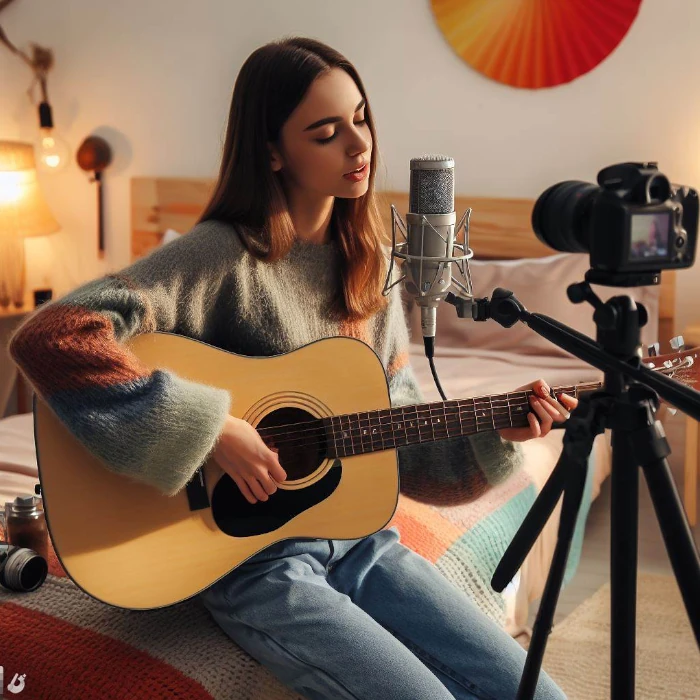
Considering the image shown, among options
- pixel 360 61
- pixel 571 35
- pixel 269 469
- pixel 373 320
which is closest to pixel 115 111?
pixel 360 61

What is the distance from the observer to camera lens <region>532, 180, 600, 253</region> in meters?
0.85

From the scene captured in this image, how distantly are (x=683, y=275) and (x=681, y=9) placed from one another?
2.53ft

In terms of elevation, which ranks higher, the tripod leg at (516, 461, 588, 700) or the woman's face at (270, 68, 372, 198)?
the woman's face at (270, 68, 372, 198)

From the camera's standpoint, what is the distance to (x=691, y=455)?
103 inches

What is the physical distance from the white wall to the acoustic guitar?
5.73 ft

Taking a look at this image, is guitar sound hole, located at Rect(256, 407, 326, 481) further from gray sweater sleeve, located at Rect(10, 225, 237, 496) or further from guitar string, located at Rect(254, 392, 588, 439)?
gray sweater sleeve, located at Rect(10, 225, 237, 496)

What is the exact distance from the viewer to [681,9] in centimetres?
274

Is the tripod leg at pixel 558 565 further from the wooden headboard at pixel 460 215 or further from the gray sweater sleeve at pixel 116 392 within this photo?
the wooden headboard at pixel 460 215

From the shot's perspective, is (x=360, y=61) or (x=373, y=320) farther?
(x=360, y=61)

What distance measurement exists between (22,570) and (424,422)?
0.63m

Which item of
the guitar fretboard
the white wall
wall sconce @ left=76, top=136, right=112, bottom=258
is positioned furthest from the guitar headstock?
wall sconce @ left=76, top=136, right=112, bottom=258

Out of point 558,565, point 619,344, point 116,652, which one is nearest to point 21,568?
point 116,652

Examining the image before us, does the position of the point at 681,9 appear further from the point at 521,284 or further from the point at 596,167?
the point at 521,284

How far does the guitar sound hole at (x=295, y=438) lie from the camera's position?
1312 mm
